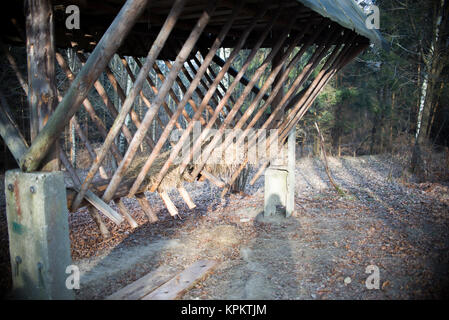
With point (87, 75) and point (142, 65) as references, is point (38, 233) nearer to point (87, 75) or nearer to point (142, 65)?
point (87, 75)

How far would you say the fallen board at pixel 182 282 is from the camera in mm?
3246

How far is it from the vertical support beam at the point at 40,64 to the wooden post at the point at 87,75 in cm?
14

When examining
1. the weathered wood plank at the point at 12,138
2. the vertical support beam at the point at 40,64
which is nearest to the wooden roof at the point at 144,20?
the vertical support beam at the point at 40,64

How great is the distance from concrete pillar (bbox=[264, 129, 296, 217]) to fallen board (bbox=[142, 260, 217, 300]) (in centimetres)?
236

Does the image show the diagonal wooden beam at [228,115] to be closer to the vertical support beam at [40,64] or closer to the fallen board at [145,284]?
the fallen board at [145,284]

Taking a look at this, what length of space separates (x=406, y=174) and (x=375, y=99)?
7.78 m

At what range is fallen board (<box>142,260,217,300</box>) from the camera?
10.6 ft

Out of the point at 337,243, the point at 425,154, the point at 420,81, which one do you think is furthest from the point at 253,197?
the point at 420,81

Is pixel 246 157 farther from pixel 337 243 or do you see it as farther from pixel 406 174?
pixel 406 174

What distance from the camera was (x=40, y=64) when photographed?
8.96ft

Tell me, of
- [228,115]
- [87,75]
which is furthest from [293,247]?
[87,75]

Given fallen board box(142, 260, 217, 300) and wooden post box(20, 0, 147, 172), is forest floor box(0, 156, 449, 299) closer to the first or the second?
fallen board box(142, 260, 217, 300)

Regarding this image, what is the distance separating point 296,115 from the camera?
5.56m
